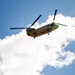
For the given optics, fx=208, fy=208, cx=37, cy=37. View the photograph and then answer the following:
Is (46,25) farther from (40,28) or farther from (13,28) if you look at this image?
(13,28)

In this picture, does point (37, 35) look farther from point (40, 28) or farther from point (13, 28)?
point (13, 28)

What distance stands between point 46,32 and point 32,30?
23.2 ft

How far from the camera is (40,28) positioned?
301 ft

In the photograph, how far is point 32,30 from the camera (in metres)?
93.8

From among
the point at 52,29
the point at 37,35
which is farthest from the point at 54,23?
the point at 37,35

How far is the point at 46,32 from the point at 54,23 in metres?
6.89

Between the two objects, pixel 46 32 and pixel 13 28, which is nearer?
pixel 46 32

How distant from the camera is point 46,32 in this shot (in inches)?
3561

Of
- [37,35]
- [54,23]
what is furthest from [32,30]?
[54,23]

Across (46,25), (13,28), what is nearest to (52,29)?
(46,25)

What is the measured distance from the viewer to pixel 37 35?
91312 millimetres

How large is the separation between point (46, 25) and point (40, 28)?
312 centimetres

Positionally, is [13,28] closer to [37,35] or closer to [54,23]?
[37,35]

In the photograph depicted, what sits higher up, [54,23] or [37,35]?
[54,23]
